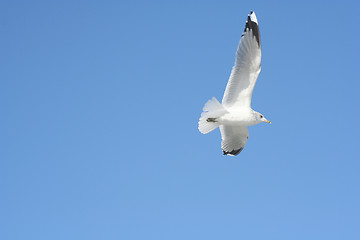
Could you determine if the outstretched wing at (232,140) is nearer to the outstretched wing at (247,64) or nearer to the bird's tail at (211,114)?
the bird's tail at (211,114)

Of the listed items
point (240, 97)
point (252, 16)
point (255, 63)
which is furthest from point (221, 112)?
point (252, 16)

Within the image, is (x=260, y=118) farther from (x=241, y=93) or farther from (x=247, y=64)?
(x=247, y=64)

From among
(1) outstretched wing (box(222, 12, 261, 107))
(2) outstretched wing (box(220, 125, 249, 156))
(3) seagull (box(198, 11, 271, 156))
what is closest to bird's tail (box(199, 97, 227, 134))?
(3) seagull (box(198, 11, 271, 156))

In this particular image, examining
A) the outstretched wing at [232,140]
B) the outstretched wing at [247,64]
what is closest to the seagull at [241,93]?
the outstretched wing at [247,64]

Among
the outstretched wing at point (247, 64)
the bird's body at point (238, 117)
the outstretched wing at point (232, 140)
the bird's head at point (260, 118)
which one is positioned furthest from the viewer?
the outstretched wing at point (232, 140)

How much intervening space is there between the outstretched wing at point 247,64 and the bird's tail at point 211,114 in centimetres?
23

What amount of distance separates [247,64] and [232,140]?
1.40 meters

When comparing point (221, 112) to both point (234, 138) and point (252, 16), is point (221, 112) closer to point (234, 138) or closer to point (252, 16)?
point (234, 138)

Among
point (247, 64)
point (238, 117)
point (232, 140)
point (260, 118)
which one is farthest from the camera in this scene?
point (232, 140)

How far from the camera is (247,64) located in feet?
17.6

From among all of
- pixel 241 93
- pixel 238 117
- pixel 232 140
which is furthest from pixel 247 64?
pixel 232 140

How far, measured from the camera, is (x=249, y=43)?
17.5 feet

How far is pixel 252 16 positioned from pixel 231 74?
0.81 m

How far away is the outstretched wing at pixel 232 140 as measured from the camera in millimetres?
6238
